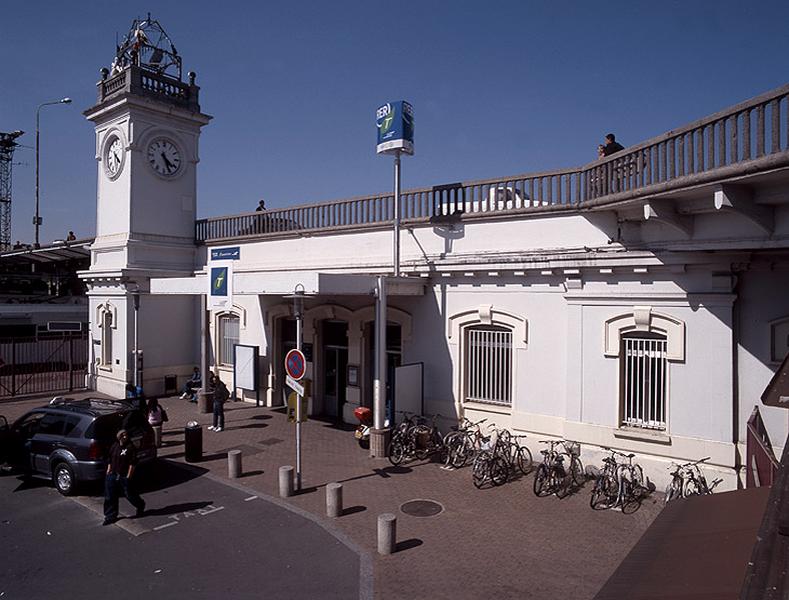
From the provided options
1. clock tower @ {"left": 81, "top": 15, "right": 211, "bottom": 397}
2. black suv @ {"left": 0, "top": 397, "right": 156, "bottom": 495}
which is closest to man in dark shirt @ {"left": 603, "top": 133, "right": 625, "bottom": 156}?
black suv @ {"left": 0, "top": 397, "right": 156, "bottom": 495}

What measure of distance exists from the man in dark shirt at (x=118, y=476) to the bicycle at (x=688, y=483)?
9083 millimetres

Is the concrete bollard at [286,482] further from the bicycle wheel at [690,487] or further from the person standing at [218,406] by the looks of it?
the bicycle wheel at [690,487]

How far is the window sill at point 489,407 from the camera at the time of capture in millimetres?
13094

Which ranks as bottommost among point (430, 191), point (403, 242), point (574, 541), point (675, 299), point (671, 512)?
point (574, 541)

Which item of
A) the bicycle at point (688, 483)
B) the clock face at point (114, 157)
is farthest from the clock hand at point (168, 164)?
the bicycle at point (688, 483)

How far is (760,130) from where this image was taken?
22.9ft

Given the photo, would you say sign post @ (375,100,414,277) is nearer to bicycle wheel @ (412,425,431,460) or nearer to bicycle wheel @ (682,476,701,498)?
bicycle wheel @ (412,425,431,460)

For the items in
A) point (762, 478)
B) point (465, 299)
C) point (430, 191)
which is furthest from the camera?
point (430, 191)

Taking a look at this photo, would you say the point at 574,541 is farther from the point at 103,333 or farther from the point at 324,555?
the point at 103,333

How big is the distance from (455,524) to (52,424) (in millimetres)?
8092

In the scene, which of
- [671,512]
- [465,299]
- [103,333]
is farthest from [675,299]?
[103,333]

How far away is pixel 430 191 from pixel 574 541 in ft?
29.7

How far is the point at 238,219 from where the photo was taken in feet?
67.3

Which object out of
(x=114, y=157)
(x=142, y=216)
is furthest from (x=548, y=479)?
(x=114, y=157)
